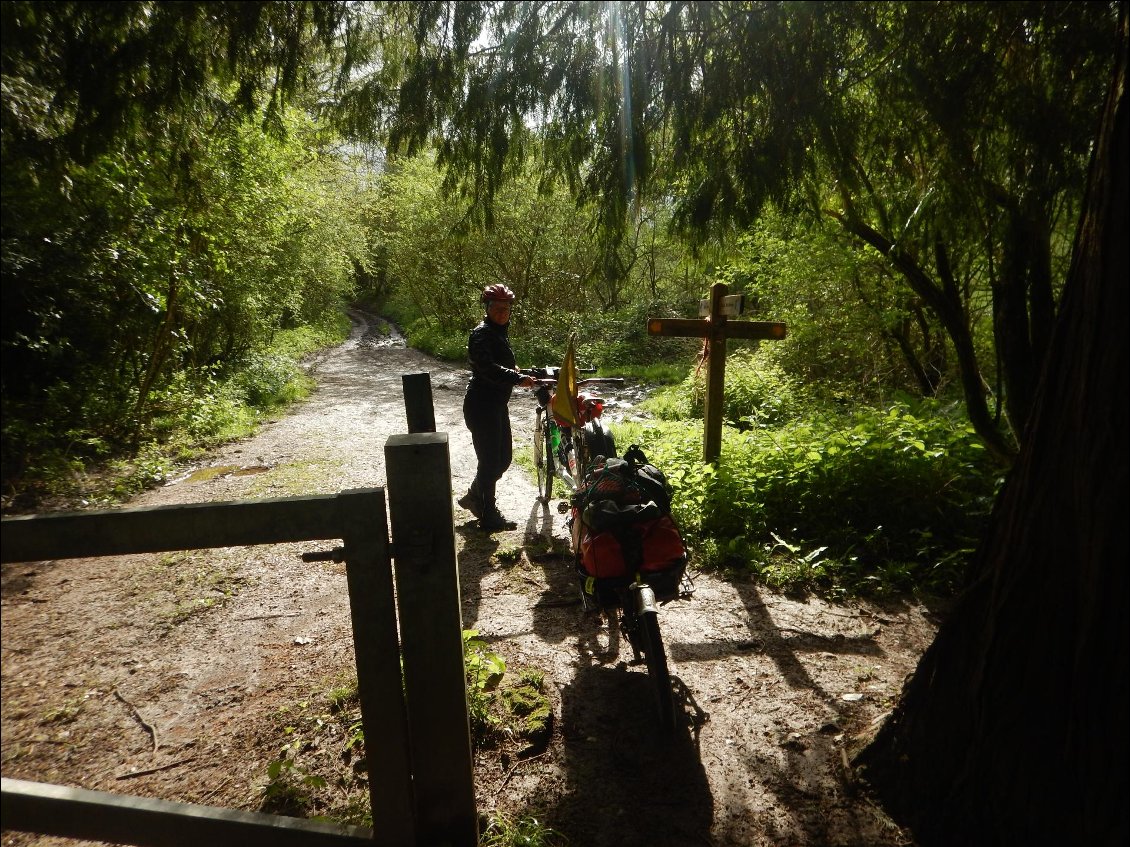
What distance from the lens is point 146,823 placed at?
5.62ft

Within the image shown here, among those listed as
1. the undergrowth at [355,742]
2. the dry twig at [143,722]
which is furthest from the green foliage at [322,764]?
the dry twig at [143,722]

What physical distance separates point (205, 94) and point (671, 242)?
7.54ft

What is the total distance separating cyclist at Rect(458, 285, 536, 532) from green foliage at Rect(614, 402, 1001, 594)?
1712 millimetres

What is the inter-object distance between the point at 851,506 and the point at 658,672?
310cm

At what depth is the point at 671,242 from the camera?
350cm

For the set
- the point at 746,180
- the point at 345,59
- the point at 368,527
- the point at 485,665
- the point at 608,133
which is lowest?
the point at 485,665

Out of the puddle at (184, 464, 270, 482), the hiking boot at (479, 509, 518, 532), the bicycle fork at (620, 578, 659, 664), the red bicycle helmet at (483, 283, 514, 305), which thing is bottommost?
the hiking boot at (479, 509, 518, 532)

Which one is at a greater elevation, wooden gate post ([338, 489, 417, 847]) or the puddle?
wooden gate post ([338, 489, 417, 847])

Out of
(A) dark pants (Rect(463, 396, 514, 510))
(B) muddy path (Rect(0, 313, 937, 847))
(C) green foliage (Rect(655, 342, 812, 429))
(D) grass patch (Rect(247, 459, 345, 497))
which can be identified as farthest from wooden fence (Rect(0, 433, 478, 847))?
(C) green foliage (Rect(655, 342, 812, 429))

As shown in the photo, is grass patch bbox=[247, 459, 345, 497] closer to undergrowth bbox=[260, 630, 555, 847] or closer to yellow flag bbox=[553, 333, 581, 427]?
yellow flag bbox=[553, 333, 581, 427]

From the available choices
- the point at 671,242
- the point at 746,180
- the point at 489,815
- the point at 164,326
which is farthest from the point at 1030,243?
the point at 164,326

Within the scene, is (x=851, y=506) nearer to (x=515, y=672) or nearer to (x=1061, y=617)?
(x=515, y=672)

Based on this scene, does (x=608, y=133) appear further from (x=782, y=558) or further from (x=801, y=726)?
(x=782, y=558)

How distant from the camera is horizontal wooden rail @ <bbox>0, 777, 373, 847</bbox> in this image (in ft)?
5.41
